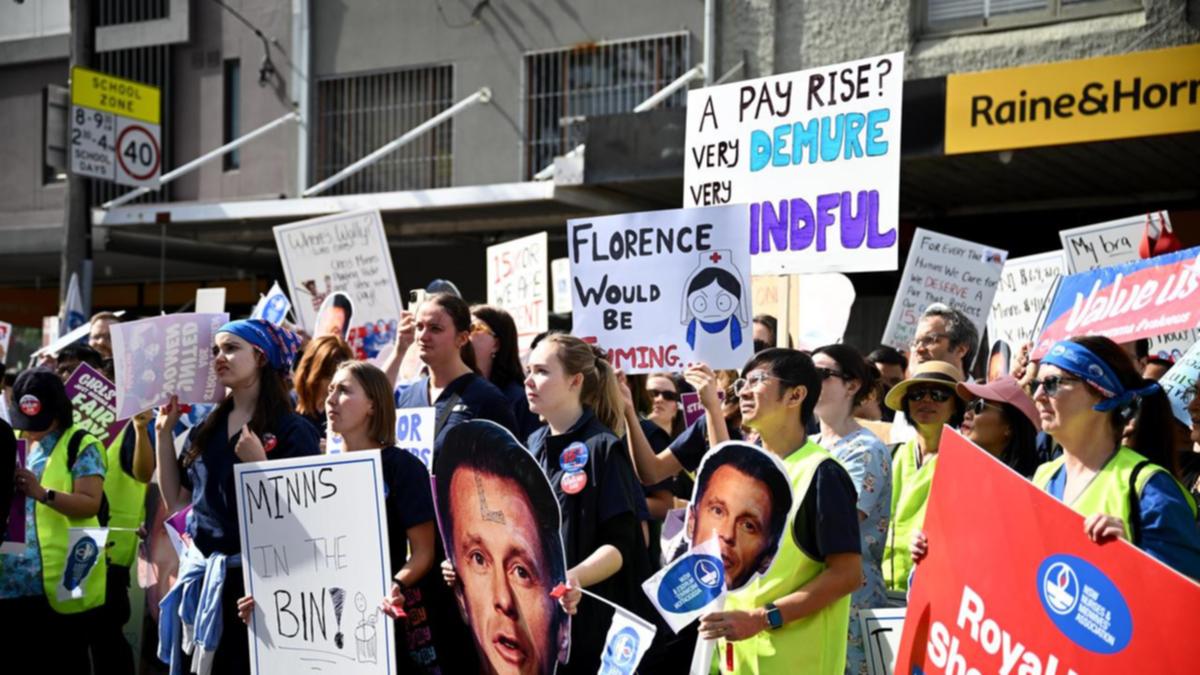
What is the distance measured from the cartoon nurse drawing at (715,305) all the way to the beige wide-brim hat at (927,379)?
732 millimetres

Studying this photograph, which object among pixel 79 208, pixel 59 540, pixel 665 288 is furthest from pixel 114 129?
pixel 665 288

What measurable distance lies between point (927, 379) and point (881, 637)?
122 cm

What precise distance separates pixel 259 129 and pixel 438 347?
573 inches

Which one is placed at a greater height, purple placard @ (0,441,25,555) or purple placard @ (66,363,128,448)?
purple placard @ (66,363,128,448)

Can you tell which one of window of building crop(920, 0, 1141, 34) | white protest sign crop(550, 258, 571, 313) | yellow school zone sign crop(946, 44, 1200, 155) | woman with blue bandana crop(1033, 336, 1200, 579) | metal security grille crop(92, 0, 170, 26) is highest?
metal security grille crop(92, 0, 170, 26)

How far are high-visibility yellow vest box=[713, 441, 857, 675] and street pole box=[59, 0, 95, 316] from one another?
12.3 m

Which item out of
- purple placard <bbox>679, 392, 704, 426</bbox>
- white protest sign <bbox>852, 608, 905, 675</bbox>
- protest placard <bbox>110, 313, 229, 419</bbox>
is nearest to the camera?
white protest sign <bbox>852, 608, 905, 675</bbox>

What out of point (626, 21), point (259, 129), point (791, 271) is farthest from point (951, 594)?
point (259, 129)

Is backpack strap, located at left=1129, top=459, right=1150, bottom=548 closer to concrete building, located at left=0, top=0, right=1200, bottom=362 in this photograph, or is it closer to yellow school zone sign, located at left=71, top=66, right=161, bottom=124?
concrete building, located at left=0, top=0, right=1200, bottom=362

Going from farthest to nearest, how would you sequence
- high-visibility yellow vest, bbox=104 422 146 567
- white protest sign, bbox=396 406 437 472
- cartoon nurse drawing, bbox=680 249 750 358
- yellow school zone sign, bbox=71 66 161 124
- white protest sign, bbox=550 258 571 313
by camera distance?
yellow school zone sign, bbox=71 66 161 124, white protest sign, bbox=550 258 571 313, high-visibility yellow vest, bbox=104 422 146 567, cartoon nurse drawing, bbox=680 249 750 358, white protest sign, bbox=396 406 437 472

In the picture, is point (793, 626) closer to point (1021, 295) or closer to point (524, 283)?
point (524, 283)

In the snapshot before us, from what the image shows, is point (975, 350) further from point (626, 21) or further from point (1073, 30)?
point (626, 21)

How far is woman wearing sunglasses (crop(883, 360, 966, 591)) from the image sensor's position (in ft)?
18.8

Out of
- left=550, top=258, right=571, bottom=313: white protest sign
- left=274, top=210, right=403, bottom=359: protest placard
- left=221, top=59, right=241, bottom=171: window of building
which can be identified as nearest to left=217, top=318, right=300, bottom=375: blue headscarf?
left=274, top=210, right=403, bottom=359: protest placard
